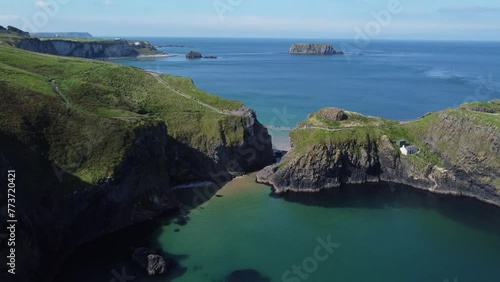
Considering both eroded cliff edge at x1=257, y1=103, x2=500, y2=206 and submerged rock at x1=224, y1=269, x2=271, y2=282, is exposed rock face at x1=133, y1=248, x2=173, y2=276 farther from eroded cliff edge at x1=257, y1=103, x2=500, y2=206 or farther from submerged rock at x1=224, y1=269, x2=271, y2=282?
eroded cliff edge at x1=257, y1=103, x2=500, y2=206

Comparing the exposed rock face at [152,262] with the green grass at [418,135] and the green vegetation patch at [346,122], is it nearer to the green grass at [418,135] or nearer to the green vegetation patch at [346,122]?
the green grass at [418,135]

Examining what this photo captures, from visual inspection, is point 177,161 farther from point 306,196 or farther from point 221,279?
point 221,279

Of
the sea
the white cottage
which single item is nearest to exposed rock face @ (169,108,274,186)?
the sea

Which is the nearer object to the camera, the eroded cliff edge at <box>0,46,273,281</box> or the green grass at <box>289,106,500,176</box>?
the eroded cliff edge at <box>0,46,273,281</box>

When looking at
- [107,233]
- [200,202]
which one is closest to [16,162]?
[107,233]

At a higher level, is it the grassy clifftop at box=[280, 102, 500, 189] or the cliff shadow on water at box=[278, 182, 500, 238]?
the grassy clifftop at box=[280, 102, 500, 189]

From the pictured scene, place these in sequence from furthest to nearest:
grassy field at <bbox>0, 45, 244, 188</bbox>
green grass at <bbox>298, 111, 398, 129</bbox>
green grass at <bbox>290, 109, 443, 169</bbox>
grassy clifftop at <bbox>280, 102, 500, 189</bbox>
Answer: green grass at <bbox>298, 111, 398, 129</bbox>
green grass at <bbox>290, 109, 443, 169</bbox>
grassy clifftop at <bbox>280, 102, 500, 189</bbox>
grassy field at <bbox>0, 45, 244, 188</bbox>
